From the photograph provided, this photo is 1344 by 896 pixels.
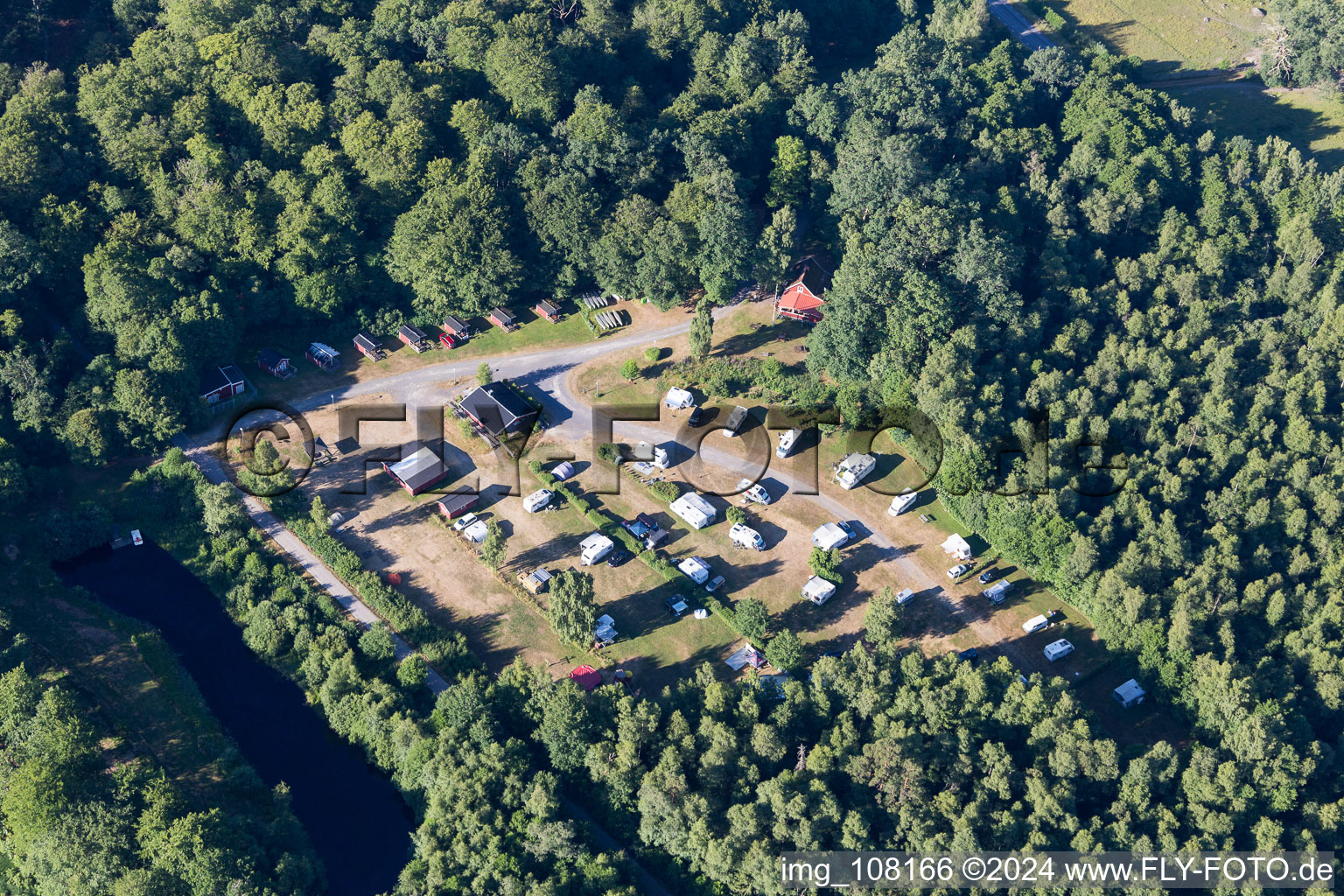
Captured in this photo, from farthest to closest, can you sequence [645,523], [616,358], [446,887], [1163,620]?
[616,358] → [645,523] → [1163,620] → [446,887]

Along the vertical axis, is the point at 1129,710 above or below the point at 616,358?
below

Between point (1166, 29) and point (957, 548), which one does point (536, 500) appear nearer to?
point (957, 548)

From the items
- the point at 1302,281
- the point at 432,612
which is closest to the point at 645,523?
the point at 432,612

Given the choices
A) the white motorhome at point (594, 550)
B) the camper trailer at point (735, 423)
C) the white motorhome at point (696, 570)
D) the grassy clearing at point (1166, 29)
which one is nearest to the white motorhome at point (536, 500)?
the white motorhome at point (594, 550)

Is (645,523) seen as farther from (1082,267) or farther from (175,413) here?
(1082,267)

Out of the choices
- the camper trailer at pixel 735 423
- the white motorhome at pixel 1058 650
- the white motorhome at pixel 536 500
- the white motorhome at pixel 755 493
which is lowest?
the white motorhome at pixel 1058 650

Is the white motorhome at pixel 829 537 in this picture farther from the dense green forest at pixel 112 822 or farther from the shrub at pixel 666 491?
the dense green forest at pixel 112 822
